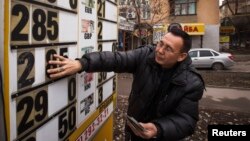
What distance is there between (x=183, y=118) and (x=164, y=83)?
13.8 inches

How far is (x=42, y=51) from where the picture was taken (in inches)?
78.2

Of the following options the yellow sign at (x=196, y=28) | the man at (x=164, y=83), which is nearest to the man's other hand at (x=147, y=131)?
the man at (x=164, y=83)

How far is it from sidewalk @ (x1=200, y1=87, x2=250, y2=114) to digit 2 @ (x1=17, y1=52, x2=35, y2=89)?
25.5 feet

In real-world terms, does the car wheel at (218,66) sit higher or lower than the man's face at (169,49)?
lower

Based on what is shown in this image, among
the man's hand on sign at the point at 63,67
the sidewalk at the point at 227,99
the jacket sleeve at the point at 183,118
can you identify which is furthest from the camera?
the sidewalk at the point at 227,99

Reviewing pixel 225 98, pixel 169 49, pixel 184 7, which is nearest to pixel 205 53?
pixel 225 98

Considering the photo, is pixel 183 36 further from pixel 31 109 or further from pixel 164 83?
pixel 31 109

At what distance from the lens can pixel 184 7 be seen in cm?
3103

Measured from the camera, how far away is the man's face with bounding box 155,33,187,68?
269 cm

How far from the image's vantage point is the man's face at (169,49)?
269cm

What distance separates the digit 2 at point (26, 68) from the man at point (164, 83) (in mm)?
633

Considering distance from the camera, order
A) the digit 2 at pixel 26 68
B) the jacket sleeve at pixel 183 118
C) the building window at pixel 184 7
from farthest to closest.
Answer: the building window at pixel 184 7, the jacket sleeve at pixel 183 118, the digit 2 at pixel 26 68

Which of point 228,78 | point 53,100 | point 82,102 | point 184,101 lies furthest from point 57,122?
point 228,78

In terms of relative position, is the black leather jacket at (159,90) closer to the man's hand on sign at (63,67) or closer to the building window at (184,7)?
the man's hand on sign at (63,67)
